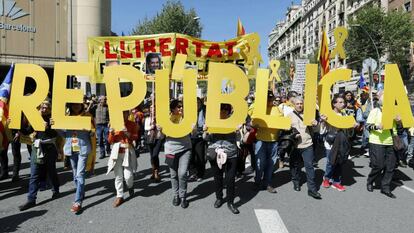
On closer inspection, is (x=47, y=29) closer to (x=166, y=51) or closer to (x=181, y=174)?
(x=166, y=51)

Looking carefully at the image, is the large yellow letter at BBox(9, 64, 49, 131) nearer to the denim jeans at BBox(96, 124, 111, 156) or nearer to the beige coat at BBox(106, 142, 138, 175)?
the beige coat at BBox(106, 142, 138, 175)

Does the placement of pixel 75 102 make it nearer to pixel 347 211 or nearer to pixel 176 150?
pixel 176 150

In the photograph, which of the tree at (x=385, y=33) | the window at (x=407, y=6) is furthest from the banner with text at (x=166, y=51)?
the window at (x=407, y=6)

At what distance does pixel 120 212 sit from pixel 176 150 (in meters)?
1.21

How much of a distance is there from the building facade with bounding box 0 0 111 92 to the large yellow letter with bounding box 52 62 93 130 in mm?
18711

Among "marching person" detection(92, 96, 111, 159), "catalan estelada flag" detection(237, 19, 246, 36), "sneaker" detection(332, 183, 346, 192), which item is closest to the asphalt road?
"sneaker" detection(332, 183, 346, 192)

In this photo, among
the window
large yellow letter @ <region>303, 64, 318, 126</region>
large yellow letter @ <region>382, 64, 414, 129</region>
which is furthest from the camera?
the window

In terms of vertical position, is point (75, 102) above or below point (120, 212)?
above

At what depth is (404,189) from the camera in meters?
6.50

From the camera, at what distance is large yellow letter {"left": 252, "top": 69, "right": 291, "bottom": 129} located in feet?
18.3

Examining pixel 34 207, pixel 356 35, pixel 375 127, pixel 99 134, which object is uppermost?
pixel 356 35

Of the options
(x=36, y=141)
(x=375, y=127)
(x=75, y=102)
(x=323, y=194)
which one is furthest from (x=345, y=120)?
(x=36, y=141)

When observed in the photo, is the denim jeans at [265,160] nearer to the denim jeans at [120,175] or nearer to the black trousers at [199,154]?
the black trousers at [199,154]

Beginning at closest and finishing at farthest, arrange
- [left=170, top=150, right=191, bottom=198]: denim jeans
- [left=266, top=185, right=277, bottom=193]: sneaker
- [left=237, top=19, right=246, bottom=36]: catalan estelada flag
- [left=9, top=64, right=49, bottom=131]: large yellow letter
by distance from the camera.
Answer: [left=9, top=64, right=49, bottom=131]: large yellow letter
[left=170, top=150, right=191, bottom=198]: denim jeans
[left=266, top=185, right=277, bottom=193]: sneaker
[left=237, top=19, right=246, bottom=36]: catalan estelada flag
